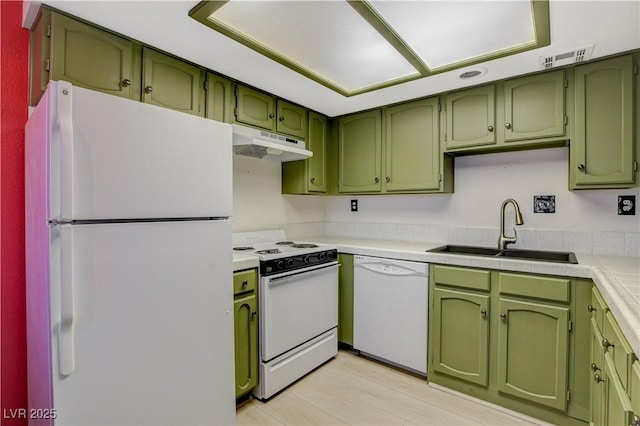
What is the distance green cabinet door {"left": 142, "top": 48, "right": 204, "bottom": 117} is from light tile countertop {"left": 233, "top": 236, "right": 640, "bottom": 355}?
100cm

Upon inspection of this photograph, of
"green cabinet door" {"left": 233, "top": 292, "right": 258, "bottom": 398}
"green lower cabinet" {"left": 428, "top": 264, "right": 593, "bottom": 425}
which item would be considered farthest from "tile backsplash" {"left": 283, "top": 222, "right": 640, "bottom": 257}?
"green cabinet door" {"left": 233, "top": 292, "right": 258, "bottom": 398}

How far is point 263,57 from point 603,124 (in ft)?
6.79

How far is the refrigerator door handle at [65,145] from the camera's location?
103cm

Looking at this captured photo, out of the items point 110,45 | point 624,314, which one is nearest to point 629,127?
point 624,314

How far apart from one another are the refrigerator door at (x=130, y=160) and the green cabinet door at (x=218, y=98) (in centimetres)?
65

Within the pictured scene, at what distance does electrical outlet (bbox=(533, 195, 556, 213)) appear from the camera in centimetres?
225

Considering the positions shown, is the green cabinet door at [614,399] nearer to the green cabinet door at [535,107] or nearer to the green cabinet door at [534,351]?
the green cabinet door at [534,351]

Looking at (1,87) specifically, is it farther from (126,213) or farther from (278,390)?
(278,390)

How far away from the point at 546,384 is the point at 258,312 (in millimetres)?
1761

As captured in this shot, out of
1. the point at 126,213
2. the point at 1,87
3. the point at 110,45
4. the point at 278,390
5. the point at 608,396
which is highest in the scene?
the point at 110,45

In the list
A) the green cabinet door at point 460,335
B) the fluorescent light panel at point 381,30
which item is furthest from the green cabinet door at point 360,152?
the green cabinet door at point 460,335

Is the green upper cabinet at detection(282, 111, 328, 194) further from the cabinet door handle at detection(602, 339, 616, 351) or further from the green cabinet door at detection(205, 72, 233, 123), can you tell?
the cabinet door handle at detection(602, 339, 616, 351)

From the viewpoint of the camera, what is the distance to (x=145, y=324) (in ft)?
4.13

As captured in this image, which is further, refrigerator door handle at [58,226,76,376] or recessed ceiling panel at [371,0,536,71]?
recessed ceiling panel at [371,0,536,71]
